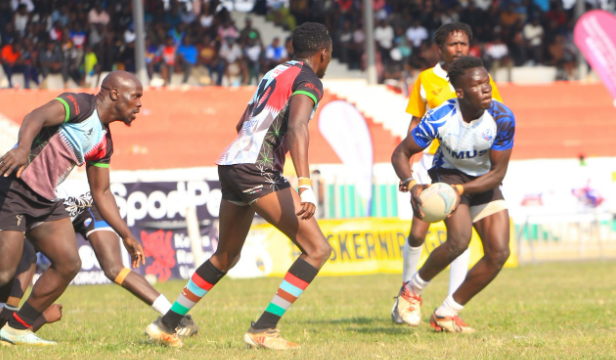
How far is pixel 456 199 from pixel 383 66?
68.1 feet

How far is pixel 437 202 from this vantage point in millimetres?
6047

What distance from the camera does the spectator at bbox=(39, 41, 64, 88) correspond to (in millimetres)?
21422

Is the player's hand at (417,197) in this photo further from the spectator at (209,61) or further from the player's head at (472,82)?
the spectator at (209,61)

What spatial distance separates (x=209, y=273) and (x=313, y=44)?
1708 millimetres

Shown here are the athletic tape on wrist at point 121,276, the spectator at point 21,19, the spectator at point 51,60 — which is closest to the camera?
the athletic tape on wrist at point 121,276

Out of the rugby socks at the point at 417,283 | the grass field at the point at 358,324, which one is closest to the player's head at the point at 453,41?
the rugby socks at the point at 417,283

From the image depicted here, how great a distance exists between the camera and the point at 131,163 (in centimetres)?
2123

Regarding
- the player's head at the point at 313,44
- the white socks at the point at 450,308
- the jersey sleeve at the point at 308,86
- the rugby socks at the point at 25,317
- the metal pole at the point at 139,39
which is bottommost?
the metal pole at the point at 139,39

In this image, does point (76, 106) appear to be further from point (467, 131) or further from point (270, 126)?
point (467, 131)

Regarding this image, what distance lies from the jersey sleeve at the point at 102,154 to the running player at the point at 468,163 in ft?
6.87

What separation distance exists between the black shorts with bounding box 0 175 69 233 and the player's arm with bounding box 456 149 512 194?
3.01m

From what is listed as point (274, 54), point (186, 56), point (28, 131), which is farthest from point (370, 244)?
point (274, 54)

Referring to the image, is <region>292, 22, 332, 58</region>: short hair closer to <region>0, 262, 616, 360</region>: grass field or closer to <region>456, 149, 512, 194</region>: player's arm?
<region>456, 149, 512, 194</region>: player's arm

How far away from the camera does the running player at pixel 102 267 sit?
259 inches
